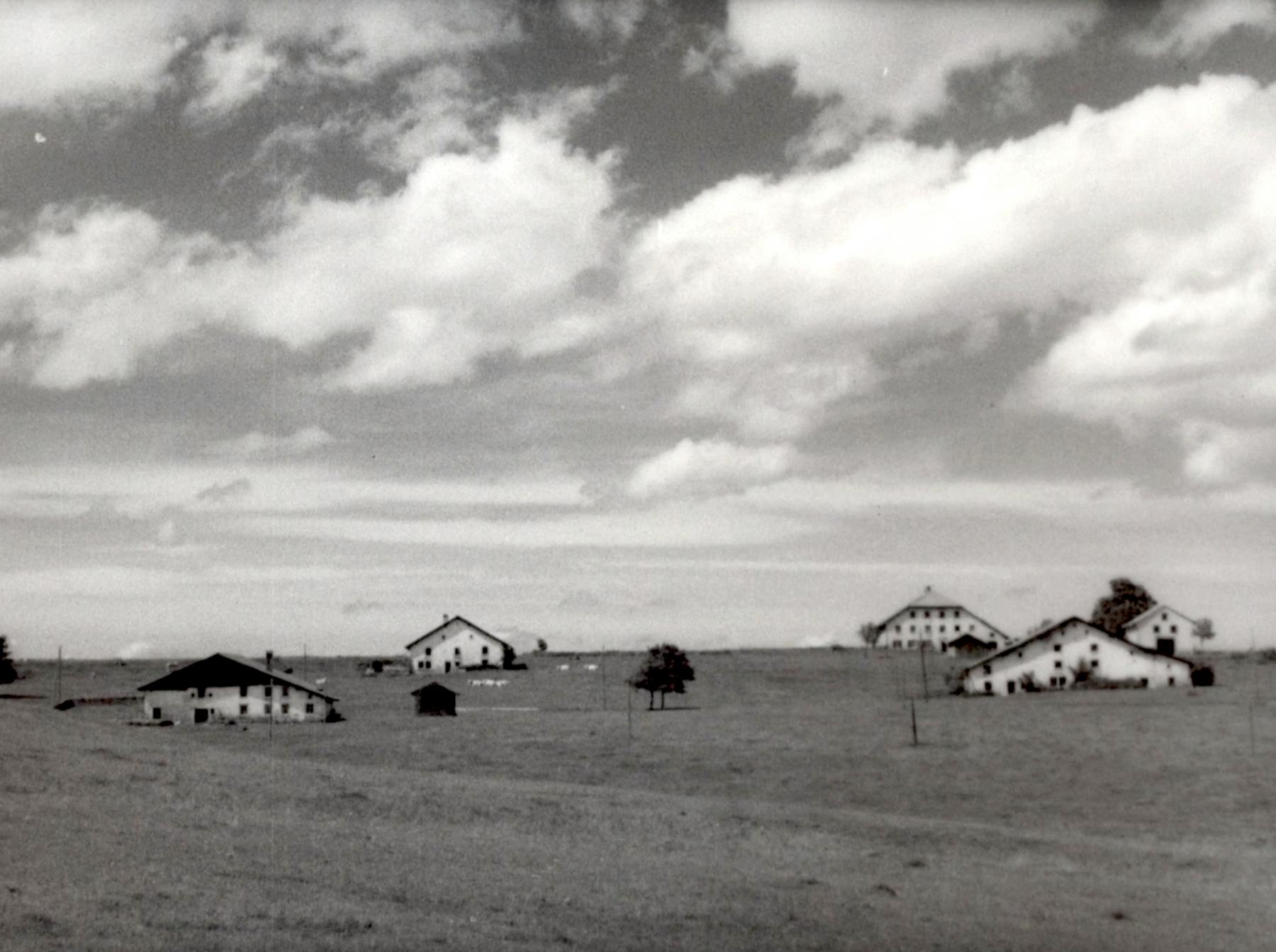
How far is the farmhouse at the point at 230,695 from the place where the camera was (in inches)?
3233

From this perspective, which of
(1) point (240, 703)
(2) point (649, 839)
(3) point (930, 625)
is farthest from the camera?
(3) point (930, 625)

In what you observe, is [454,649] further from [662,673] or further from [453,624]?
[662,673]

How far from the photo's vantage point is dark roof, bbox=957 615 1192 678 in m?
97.2

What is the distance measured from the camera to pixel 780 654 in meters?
168

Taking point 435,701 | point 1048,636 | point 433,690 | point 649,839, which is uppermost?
point 1048,636

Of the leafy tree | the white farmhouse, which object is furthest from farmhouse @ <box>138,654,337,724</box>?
the white farmhouse

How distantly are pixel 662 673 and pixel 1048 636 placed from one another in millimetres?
33655

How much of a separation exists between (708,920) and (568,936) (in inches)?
148

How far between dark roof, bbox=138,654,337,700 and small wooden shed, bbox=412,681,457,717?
21.8 ft

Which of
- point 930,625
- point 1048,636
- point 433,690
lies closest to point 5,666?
point 433,690

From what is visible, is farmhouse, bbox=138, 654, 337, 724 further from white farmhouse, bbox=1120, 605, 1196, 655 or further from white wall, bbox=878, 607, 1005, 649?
white wall, bbox=878, 607, 1005, 649

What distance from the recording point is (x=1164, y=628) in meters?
130

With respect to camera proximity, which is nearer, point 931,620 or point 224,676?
point 224,676

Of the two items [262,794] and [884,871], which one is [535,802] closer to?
[262,794]
